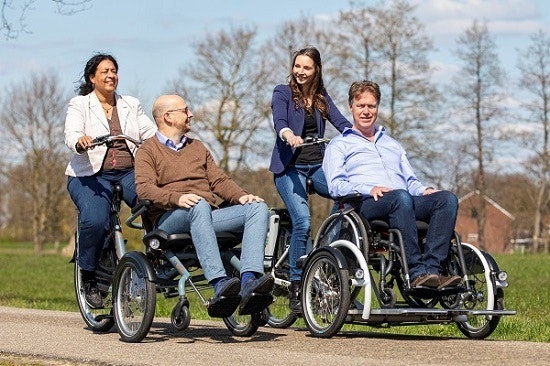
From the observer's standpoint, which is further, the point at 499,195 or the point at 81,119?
the point at 499,195

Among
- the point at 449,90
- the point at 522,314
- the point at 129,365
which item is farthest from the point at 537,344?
the point at 449,90

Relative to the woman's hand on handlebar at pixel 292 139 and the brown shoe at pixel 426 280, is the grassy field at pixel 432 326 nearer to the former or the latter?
the brown shoe at pixel 426 280

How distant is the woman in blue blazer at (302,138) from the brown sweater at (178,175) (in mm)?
909

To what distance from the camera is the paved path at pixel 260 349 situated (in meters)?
6.12

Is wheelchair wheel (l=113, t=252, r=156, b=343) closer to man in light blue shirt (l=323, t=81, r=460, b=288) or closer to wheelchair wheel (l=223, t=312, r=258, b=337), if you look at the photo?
wheelchair wheel (l=223, t=312, r=258, b=337)

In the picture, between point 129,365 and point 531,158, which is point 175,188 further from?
point 531,158

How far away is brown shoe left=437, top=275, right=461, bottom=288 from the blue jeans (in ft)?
8.09

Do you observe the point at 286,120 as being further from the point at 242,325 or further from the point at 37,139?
the point at 37,139

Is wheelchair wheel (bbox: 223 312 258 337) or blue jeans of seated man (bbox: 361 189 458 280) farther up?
blue jeans of seated man (bbox: 361 189 458 280)

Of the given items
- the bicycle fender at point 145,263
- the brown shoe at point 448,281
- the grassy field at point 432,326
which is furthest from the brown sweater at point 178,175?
the grassy field at point 432,326

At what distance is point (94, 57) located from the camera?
8992 millimetres

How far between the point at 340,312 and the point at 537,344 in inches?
Answer: 47.4

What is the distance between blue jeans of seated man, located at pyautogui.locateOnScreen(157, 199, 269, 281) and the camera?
746cm

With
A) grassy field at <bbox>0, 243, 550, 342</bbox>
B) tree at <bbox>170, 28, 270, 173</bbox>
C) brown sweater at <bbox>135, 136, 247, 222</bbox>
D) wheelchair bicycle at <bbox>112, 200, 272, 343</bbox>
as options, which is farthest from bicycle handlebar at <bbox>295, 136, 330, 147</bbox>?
tree at <bbox>170, 28, 270, 173</bbox>
